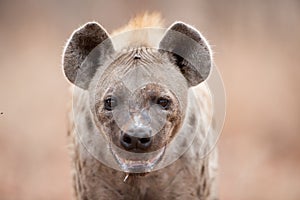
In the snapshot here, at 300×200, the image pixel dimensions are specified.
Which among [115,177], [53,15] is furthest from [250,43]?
[115,177]

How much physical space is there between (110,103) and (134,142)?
0.79 feet

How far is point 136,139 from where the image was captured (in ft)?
11.9

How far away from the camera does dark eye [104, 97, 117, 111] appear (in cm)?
378

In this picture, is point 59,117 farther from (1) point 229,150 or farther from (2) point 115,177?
(2) point 115,177

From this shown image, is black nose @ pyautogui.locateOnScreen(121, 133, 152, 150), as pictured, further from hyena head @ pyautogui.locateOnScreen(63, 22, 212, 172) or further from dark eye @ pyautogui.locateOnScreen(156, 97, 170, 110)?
dark eye @ pyautogui.locateOnScreen(156, 97, 170, 110)

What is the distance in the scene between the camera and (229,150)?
7.02 m

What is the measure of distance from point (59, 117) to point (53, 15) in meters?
0.92

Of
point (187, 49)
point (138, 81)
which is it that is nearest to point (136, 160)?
point (138, 81)

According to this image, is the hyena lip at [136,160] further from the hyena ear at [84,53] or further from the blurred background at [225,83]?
the blurred background at [225,83]

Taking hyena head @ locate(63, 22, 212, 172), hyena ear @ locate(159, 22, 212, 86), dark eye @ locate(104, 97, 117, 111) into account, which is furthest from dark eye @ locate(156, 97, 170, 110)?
hyena ear @ locate(159, 22, 212, 86)

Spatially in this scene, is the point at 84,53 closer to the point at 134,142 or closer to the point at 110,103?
the point at 110,103

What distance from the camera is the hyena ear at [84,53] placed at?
4047mm

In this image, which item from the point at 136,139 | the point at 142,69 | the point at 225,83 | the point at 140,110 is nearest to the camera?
the point at 136,139

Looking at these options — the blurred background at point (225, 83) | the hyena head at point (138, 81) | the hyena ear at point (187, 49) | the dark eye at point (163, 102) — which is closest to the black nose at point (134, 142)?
the hyena head at point (138, 81)
